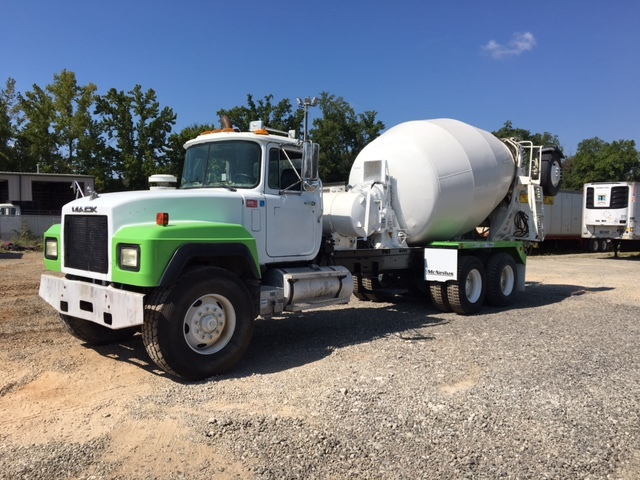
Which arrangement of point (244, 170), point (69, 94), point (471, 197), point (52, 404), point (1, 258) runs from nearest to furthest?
point (52, 404)
point (244, 170)
point (471, 197)
point (1, 258)
point (69, 94)

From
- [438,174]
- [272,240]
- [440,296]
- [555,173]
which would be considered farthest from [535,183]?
[272,240]

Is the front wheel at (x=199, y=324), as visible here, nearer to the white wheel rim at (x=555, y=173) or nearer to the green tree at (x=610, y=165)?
the white wheel rim at (x=555, y=173)

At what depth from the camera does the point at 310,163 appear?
715cm

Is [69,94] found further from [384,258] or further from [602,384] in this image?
[602,384]

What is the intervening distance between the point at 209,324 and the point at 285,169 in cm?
247

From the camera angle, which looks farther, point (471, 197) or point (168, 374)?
point (471, 197)

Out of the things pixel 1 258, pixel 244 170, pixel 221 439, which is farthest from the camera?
pixel 1 258

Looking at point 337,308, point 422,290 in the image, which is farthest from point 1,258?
point 422,290

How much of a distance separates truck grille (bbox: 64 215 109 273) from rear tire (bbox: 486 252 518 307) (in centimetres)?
753

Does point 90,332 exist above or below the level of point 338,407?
above

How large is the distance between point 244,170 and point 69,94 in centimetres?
3656

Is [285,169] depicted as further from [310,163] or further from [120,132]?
[120,132]

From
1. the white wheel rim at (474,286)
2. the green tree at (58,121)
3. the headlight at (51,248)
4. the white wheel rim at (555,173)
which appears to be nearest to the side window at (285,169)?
the headlight at (51,248)

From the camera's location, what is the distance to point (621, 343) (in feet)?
25.1
